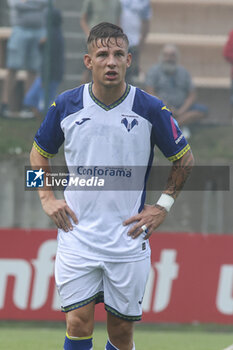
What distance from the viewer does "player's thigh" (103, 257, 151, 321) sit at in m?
4.91

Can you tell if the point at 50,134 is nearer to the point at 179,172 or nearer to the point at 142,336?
the point at 179,172

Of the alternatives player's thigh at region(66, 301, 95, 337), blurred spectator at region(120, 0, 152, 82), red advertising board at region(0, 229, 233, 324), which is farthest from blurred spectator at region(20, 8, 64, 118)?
player's thigh at region(66, 301, 95, 337)

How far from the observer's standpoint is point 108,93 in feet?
16.0

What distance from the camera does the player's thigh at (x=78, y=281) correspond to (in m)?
4.88

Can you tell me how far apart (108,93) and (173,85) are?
225 inches

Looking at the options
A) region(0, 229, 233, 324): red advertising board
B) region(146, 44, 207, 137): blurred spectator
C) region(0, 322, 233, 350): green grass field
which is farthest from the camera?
region(146, 44, 207, 137): blurred spectator

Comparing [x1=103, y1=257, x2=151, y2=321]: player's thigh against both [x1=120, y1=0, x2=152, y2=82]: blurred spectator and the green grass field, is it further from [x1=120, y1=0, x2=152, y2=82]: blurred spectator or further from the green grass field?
[x1=120, y1=0, x2=152, y2=82]: blurred spectator

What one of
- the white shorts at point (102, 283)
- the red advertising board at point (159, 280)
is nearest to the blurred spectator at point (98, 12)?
the red advertising board at point (159, 280)

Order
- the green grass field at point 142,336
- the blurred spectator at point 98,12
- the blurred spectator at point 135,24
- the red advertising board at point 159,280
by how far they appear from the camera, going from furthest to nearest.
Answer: the blurred spectator at point 135,24
the blurred spectator at point 98,12
the red advertising board at point 159,280
the green grass field at point 142,336

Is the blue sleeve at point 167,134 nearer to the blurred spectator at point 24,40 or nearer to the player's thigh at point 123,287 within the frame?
the player's thigh at point 123,287

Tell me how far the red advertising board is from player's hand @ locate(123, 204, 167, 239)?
4405 mm

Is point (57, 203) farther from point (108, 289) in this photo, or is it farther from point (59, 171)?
point (59, 171)

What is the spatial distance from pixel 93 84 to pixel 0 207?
594 centimetres

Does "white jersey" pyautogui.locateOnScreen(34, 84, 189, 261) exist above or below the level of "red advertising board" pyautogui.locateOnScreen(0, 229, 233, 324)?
above
